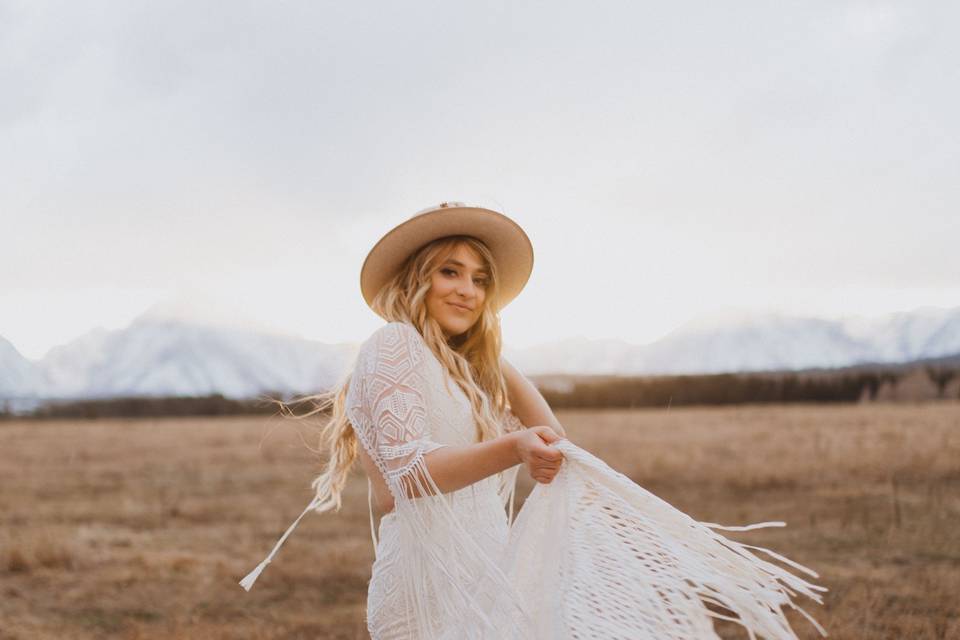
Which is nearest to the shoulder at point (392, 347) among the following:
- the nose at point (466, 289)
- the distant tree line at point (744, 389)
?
the nose at point (466, 289)

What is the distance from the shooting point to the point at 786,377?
52.8 m

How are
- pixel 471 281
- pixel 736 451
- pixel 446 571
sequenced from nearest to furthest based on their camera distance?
pixel 446 571
pixel 471 281
pixel 736 451

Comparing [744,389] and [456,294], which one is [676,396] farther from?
[456,294]

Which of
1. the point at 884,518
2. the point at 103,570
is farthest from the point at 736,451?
the point at 103,570

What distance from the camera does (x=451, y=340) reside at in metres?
2.48

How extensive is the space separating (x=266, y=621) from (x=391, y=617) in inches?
168

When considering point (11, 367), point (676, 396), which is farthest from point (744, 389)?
point (11, 367)

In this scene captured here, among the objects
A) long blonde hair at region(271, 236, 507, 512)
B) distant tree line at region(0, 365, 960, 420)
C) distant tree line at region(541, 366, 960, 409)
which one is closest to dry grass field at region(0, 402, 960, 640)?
long blonde hair at region(271, 236, 507, 512)

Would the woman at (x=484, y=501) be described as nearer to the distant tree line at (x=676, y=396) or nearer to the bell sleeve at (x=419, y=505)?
the bell sleeve at (x=419, y=505)

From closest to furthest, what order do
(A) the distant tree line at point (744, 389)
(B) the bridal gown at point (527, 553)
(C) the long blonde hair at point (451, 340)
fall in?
1. (B) the bridal gown at point (527, 553)
2. (C) the long blonde hair at point (451, 340)
3. (A) the distant tree line at point (744, 389)

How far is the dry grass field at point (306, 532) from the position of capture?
19.4 feet

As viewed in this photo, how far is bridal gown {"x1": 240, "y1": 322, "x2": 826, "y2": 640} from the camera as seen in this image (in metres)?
1.73

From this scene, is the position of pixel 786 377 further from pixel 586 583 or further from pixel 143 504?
pixel 586 583

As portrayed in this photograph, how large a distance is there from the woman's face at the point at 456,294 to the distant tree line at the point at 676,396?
44.2m
